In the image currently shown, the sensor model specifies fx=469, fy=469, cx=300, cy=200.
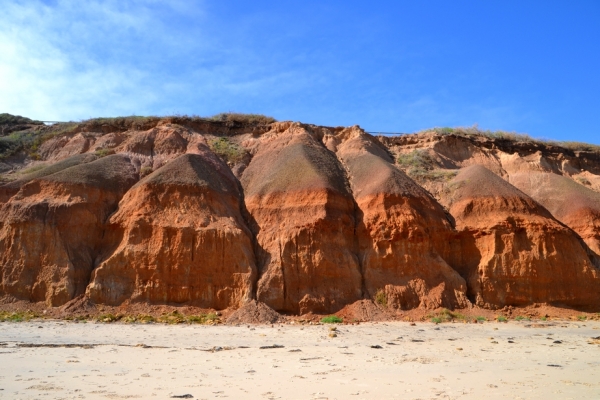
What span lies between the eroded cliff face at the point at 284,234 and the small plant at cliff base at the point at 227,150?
2.62ft

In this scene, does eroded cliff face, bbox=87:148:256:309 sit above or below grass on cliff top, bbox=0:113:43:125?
below

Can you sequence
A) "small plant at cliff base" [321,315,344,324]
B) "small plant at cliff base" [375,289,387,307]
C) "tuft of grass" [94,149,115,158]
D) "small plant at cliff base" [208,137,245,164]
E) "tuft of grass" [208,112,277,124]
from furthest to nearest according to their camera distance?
"tuft of grass" [208,112,277,124] < "small plant at cliff base" [208,137,245,164] < "tuft of grass" [94,149,115,158] < "small plant at cliff base" [375,289,387,307] < "small plant at cliff base" [321,315,344,324]

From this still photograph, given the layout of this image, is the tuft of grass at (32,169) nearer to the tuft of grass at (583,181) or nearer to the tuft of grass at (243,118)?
the tuft of grass at (243,118)

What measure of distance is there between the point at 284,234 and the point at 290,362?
1370cm

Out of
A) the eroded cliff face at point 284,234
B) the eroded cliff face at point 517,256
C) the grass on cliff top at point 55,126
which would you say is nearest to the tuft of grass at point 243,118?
the grass on cliff top at point 55,126

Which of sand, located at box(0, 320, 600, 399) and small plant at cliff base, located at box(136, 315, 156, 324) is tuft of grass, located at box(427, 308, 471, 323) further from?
small plant at cliff base, located at box(136, 315, 156, 324)

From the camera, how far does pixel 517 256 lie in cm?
2511

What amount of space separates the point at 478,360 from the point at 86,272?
18.6 m

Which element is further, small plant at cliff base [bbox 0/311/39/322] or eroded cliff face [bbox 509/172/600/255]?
eroded cliff face [bbox 509/172/600/255]

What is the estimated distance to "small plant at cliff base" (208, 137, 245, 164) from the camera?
3269cm

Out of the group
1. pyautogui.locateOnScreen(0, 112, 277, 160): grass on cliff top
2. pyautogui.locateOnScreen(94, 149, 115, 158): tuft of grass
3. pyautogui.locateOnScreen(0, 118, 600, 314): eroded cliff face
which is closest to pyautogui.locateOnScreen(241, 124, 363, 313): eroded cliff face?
pyautogui.locateOnScreen(0, 118, 600, 314): eroded cliff face

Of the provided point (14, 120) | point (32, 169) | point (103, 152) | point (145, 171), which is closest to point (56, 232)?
point (145, 171)

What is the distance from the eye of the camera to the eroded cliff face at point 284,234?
22531 mm

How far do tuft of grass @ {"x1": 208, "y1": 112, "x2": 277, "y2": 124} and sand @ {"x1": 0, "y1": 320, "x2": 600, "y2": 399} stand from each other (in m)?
21.9
